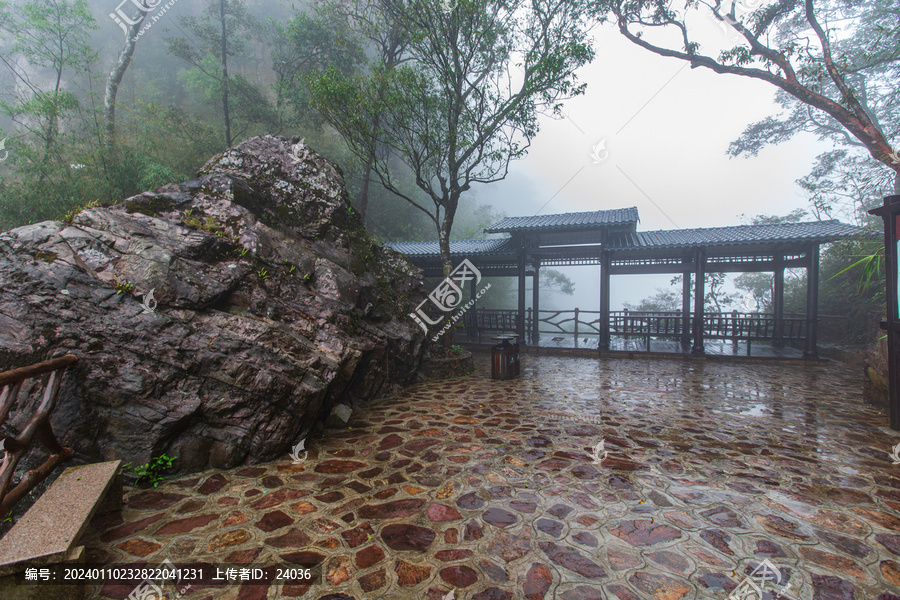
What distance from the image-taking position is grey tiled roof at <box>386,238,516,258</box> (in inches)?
511

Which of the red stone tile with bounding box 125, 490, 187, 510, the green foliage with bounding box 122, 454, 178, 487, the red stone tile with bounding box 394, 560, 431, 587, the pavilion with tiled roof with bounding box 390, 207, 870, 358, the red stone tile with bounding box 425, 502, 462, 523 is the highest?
the pavilion with tiled roof with bounding box 390, 207, 870, 358

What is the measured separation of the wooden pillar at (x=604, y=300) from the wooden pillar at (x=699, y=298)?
94.1 inches

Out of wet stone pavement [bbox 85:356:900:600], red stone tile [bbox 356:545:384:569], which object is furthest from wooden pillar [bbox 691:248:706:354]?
red stone tile [bbox 356:545:384:569]

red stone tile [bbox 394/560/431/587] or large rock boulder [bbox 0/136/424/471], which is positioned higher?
large rock boulder [bbox 0/136/424/471]

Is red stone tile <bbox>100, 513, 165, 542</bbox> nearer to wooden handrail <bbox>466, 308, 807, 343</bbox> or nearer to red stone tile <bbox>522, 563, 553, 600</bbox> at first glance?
red stone tile <bbox>522, 563, 553, 600</bbox>

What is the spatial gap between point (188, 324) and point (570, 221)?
36.4ft

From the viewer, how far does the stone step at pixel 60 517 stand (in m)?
2.00

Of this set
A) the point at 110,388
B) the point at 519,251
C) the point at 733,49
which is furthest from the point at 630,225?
the point at 110,388

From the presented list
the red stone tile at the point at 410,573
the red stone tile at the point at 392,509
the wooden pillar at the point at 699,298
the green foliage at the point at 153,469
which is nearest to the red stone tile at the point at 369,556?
the red stone tile at the point at 410,573

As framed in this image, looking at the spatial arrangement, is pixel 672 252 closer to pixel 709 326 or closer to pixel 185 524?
pixel 709 326

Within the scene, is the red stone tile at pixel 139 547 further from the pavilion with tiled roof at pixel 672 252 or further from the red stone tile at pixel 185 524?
the pavilion with tiled roof at pixel 672 252

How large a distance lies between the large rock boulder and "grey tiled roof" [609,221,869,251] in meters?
9.43

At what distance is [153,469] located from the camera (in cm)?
354

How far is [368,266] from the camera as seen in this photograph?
25.5 ft
